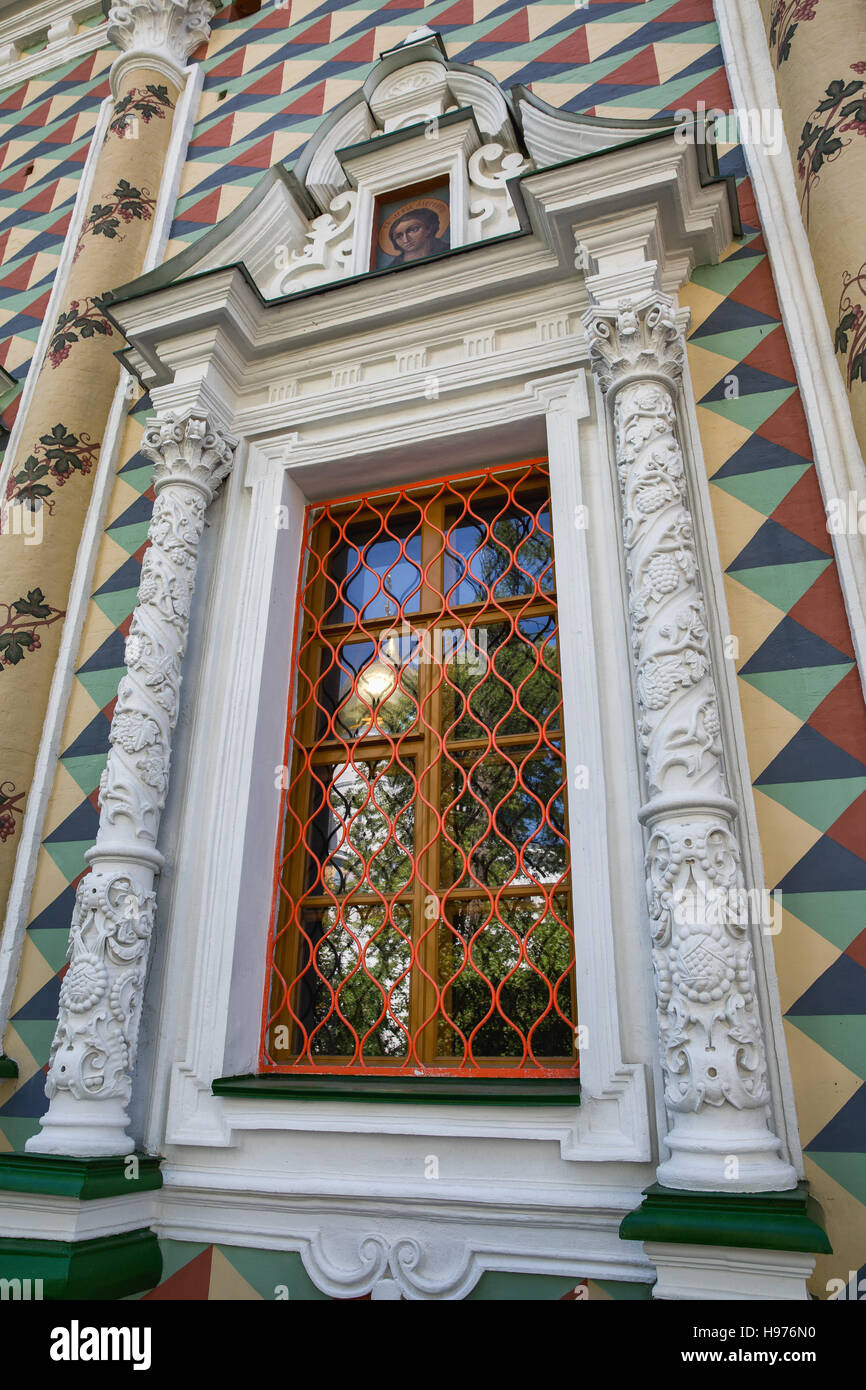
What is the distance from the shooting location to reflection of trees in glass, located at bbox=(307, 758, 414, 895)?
336 cm

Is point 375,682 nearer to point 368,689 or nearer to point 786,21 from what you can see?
point 368,689

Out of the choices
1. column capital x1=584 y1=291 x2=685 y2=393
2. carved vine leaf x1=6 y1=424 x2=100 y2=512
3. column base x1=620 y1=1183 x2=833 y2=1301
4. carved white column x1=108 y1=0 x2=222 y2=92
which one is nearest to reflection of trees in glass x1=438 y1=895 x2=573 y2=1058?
column base x1=620 y1=1183 x2=833 y2=1301

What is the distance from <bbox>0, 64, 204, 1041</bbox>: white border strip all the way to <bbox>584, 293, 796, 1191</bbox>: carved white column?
2724mm

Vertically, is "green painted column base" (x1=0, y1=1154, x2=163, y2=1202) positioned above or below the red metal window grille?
below

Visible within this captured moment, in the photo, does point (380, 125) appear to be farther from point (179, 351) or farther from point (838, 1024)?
point (838, 1024)

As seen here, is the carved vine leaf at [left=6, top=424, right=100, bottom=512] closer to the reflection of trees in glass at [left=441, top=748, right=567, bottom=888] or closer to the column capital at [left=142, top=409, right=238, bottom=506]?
the column capital at [left=142, top=409, right=238, bottom=506]

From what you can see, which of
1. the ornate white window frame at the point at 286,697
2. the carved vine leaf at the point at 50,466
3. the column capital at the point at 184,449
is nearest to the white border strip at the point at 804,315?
the ornate white window frame at the point at 286,697

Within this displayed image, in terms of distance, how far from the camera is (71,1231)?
2.56m

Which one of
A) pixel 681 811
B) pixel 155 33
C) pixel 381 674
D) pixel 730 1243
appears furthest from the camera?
pixel 155 33

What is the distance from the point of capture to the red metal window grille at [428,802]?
120 inches

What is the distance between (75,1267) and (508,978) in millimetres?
1538

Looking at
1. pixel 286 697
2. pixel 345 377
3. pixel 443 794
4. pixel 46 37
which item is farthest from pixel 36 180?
pixel 443 794

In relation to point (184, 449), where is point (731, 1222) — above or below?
below

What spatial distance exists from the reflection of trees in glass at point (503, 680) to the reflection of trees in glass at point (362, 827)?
337mm
